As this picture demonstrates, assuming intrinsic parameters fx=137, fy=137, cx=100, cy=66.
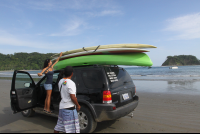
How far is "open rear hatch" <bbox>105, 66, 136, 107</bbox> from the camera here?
11.0 feet

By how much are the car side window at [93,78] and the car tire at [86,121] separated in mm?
595

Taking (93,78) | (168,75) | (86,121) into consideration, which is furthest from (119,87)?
(168,75)

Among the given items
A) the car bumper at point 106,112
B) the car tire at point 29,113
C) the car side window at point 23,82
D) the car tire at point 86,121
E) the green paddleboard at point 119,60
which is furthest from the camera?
the car tire at point 29,113

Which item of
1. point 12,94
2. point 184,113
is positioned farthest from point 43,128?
point 184,113

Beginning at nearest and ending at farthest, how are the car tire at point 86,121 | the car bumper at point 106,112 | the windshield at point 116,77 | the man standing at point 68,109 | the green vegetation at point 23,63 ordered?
1. the man standing at point 68,109
2. the car bumper at point 106,112
3. the car tire at point 86,121
4. the windshield at point 116,77
5. the green vegetation at point 23,63

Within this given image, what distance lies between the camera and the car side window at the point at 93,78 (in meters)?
3.33

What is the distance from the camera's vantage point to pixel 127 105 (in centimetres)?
362

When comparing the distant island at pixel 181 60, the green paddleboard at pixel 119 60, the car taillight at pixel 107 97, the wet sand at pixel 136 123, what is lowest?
the wet sand at pixel 136 123

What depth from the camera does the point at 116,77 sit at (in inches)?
144

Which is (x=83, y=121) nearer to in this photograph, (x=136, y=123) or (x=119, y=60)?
(x=136, y=123)

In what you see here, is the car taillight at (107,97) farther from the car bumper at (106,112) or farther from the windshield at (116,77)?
the windshield at (116,77)

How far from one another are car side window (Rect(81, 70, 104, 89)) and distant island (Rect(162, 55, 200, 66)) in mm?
144479

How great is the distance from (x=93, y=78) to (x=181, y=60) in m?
149

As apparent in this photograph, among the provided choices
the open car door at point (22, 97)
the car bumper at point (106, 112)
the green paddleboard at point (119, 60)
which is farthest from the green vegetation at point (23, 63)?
the car bumper at point (106, 112)
